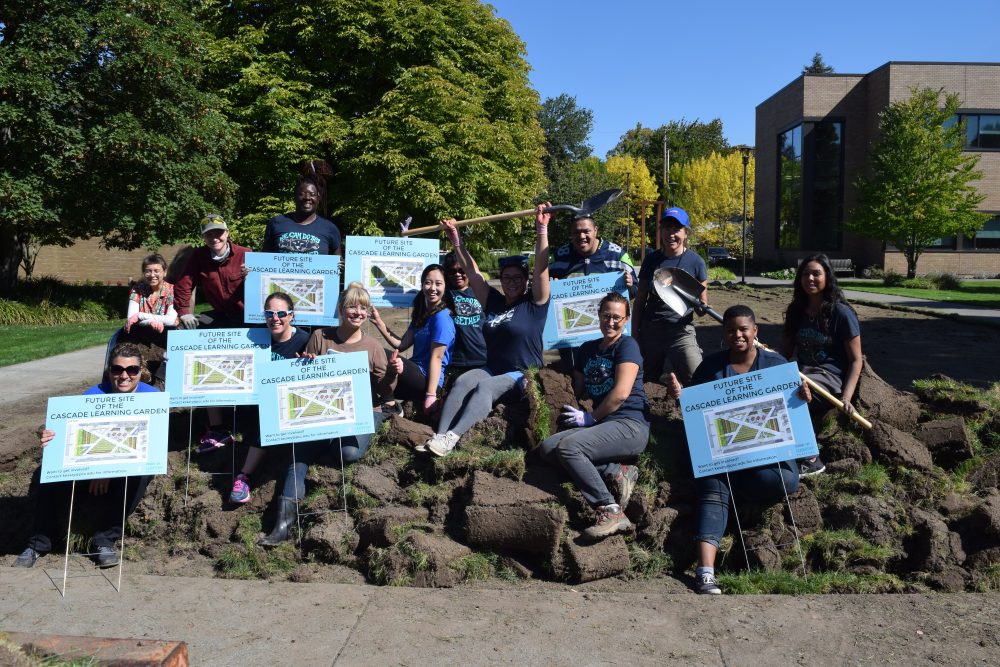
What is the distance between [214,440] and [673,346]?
150 inches

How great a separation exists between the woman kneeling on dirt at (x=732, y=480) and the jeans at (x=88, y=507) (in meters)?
3.75

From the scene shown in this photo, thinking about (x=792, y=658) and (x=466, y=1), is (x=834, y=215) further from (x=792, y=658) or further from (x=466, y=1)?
(x=792, y=658)

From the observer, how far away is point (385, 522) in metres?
5.30

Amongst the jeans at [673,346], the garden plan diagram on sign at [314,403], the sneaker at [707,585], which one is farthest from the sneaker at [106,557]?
the jeans at [673,346]

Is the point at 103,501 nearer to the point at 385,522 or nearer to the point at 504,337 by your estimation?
the point at 385,522

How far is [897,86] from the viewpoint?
38875mm

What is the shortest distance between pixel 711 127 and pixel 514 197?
7205 cm

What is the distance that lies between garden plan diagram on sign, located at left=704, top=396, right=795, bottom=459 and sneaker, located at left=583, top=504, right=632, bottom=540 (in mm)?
747

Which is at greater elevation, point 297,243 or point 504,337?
point 297,243

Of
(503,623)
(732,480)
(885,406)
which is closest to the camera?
(503,623)

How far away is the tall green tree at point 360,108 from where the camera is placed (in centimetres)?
2297

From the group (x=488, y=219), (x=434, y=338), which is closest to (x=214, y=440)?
(x=434, y=338)

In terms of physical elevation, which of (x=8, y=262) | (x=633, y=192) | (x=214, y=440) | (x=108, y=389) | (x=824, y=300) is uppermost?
(x=633, y=192)

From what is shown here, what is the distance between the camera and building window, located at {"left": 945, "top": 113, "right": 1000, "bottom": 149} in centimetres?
3934
